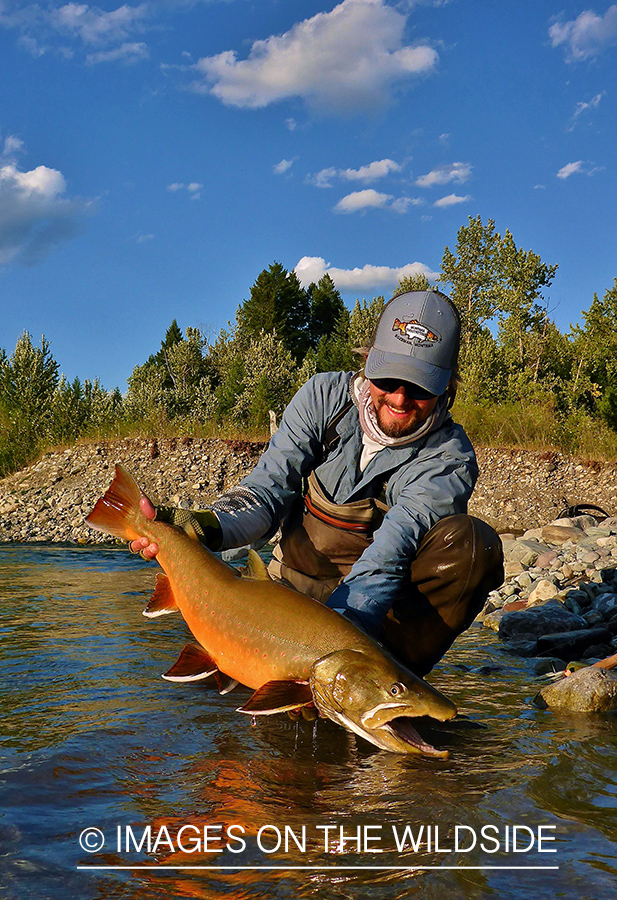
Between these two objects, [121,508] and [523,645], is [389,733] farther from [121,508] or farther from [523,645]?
[523,645]

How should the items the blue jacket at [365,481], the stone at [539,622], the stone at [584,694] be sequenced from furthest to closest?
the stone at [539,622] → the stone at [584,694] → the blue jacket at [365,481]

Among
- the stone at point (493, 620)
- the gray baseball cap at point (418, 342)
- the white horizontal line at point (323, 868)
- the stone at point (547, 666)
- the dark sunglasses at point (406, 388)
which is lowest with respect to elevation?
the stone at point (493, 620)

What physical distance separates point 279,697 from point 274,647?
7.1 inches

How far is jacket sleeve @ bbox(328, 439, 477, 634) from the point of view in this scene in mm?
2877

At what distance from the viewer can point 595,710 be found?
3301mm

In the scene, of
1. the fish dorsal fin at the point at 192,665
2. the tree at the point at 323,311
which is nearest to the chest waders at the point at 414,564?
the fish dorsal fin at the point at 192,665

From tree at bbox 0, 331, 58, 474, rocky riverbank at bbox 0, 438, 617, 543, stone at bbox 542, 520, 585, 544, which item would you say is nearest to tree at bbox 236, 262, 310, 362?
tree at bbox 0, 331, 58, 474

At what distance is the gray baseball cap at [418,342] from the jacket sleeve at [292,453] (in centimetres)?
33

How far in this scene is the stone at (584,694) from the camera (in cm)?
330

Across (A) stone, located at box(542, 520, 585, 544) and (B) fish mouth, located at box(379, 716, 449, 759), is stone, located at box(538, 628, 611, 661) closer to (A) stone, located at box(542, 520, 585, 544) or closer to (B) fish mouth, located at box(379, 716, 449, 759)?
(B) fish mouth, located at box(379, 716, 449, 759)

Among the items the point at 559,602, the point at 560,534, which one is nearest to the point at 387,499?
the point at 559,602

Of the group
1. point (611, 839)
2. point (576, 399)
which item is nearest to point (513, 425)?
point (576, 399)

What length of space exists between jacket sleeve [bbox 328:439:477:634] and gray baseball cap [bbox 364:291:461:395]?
359 mm

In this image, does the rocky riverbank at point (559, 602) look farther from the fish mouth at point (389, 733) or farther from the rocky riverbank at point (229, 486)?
the fish mouth at point (389, 733)
